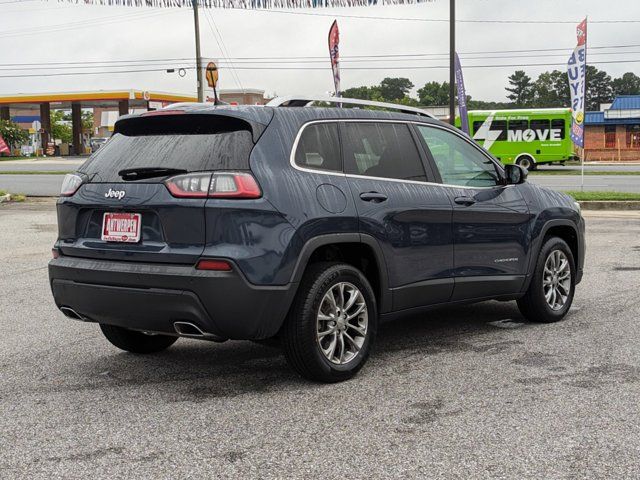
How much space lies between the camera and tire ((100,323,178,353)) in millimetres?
5625

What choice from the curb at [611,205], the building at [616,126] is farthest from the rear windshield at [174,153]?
the building at [616,126]

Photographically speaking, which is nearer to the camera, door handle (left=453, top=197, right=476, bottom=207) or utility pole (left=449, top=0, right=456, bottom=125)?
door handle (left=453, top=197, right=476, bottom=207)

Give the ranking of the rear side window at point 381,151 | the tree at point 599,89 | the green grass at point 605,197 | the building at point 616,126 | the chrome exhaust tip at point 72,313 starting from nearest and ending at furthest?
the chrome exhaust tip at point 72,313 → the rear side window at point 381,151 → the green grass at point 605,197 → the building at point 616,126 → the tree at point 599,89

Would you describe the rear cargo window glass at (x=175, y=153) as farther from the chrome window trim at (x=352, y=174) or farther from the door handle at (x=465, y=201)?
the door handle at (x=465, y=201)

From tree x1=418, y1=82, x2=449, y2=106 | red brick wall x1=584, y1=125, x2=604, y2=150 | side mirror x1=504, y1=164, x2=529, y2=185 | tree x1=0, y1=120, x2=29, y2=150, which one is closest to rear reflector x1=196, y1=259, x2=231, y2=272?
side mirror x1=504, y1=164, x2=529, y2=185

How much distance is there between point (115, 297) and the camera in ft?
15.3

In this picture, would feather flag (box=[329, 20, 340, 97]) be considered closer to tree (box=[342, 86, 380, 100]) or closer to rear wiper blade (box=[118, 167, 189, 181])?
rear wiper blade (box=[118, 167, 189, 181])

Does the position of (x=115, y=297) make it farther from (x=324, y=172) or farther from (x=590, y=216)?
(x=590, y=216)

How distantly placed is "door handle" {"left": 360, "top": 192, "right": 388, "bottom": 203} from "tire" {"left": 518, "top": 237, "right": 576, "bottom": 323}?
6.44 ft

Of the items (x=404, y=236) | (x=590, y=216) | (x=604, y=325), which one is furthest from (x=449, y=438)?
(x=590, y=216)

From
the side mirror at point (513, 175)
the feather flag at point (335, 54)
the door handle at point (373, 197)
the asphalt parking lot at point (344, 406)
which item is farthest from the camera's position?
the feather flag at point (335, 54)

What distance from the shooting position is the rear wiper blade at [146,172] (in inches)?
183

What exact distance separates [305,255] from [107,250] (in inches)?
46.8

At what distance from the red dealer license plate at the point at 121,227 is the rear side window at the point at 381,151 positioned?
4.50 ft
